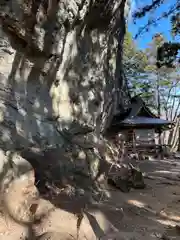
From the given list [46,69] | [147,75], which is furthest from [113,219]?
[147,75]

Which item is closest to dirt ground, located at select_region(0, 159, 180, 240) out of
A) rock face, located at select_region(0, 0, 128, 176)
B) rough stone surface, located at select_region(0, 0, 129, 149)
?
rock face, located at select_region(0, 0, 128, 176)

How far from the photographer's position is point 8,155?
379cm

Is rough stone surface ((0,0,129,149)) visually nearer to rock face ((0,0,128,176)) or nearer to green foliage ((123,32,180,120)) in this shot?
rock face ((0,0,128,176))

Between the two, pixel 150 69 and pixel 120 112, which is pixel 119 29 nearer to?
pixel 120 112

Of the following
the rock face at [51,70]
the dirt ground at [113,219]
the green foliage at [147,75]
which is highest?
the green foliage at [147,75]

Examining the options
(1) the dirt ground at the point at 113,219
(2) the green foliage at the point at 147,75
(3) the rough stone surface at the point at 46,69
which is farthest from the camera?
(2) the green foliage at the point at 147,75

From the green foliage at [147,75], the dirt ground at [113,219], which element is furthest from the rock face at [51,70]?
the green foliage at [147,75]

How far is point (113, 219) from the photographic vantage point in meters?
4.52

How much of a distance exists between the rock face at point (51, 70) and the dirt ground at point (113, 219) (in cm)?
139

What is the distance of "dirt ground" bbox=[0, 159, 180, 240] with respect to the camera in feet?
11.0

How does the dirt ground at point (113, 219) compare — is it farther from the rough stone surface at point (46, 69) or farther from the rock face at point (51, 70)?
the rough stone surface at point (46, 69)

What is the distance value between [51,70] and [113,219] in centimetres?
392

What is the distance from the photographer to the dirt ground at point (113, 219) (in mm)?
3363

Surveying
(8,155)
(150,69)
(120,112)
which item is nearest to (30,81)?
(8,155)
